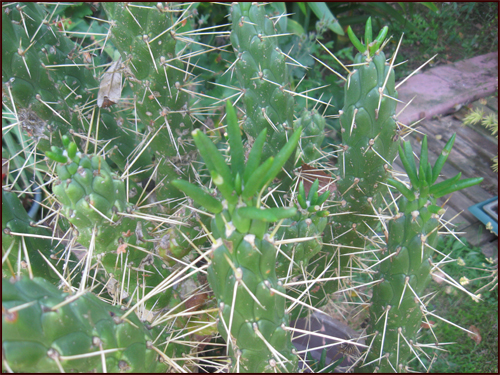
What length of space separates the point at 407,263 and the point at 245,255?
0.63 m

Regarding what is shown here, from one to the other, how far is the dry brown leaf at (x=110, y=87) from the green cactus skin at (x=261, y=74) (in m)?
0.46

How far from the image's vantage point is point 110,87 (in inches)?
55.8

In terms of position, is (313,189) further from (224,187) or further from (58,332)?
(58,332)

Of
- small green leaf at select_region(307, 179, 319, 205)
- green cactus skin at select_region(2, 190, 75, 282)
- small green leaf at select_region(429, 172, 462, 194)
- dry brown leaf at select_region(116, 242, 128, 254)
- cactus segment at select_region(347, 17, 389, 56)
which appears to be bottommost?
green cactus skin at select_region(2, 190, 75, 282)

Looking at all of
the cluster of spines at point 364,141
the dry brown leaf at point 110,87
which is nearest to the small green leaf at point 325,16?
the cluster of spines at point 364,141

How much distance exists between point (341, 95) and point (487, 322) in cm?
195

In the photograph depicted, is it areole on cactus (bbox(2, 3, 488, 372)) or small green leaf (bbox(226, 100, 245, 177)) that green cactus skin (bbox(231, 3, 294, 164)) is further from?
small green leaf (bbox(226, 100, 245, 177))

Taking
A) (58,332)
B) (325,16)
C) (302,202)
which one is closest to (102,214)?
(58,332)

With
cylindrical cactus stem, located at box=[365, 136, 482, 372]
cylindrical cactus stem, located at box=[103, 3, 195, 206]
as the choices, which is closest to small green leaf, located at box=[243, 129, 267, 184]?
cylindrical cactus stem, located at box=[365, 136, 482, 372]

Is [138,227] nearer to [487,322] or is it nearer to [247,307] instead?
[247,307]

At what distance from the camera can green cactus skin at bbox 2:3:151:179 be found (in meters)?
1.18

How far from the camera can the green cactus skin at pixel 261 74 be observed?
52.7 inches

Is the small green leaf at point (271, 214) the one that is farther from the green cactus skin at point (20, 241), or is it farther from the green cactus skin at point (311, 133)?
the green cactus skin at point (311, 133)

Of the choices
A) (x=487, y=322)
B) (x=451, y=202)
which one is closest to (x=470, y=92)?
(x=451, y=202)
